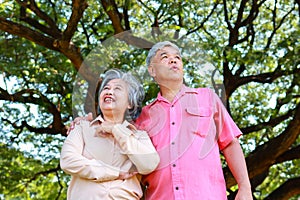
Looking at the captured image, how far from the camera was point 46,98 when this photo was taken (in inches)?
358

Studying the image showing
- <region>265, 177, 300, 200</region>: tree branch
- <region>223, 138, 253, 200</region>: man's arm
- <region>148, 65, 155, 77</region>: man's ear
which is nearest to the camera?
<region>223, 138, 253, 200</region>: man's arm

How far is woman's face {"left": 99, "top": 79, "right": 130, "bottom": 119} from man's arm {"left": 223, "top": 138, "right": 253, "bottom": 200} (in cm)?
72

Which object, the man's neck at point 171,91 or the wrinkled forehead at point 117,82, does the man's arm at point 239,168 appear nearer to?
the man's neck at point 171,91

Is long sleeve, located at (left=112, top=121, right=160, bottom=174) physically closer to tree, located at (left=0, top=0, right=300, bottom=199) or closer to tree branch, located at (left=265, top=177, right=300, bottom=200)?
tree, located at (left=0, top=0, right=300, bottom=199)

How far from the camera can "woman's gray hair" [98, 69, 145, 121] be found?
3885 millimetres

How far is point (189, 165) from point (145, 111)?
0.52m

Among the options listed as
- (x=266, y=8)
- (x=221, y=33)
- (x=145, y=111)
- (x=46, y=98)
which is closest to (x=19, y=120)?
(x=46, y=98)

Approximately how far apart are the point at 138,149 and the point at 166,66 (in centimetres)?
63

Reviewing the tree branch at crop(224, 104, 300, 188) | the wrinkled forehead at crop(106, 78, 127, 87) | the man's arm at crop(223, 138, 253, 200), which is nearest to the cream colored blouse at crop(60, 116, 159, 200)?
the wrinkled forehead at crop(106, 78, 127, 87)

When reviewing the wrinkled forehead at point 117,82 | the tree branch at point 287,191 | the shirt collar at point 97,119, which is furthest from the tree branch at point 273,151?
the shirt collar at point 97,119

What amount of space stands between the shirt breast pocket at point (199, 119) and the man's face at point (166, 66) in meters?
0.24

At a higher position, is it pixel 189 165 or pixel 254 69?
pixel 254 69

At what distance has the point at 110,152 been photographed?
12.1ft

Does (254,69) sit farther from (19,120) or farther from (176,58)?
(176,58)
